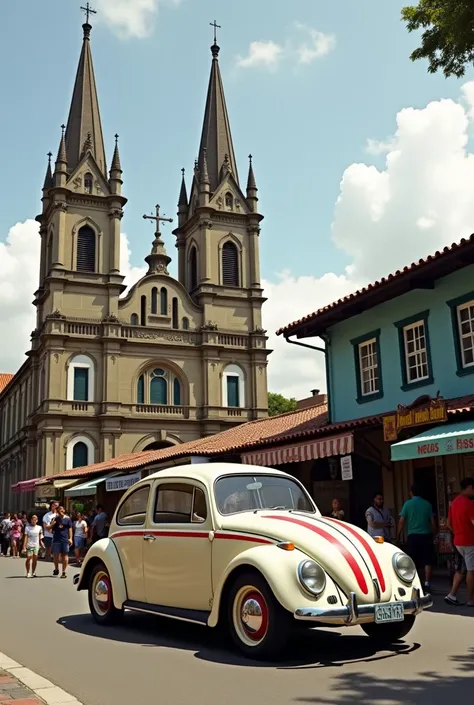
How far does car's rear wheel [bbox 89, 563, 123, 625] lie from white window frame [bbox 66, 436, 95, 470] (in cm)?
3547

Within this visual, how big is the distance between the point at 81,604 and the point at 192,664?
567 centimetres

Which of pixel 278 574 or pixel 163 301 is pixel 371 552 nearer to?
pixel 278 574

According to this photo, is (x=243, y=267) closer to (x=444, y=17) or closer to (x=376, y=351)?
(x=376, y=351)

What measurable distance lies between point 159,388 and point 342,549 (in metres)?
41.1

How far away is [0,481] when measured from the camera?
63812 millimetres

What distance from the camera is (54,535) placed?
17797 mm

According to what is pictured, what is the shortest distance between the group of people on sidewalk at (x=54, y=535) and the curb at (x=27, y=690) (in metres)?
11.3

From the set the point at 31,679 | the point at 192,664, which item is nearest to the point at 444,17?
the point at 192,664

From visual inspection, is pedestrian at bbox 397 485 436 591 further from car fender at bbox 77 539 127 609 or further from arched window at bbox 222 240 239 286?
arched window at bbox 222 240 239 286

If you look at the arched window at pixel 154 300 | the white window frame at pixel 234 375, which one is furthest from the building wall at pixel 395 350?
the arched window at pixel 154 300

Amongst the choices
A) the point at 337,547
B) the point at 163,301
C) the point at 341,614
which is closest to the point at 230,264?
the point at 163,301

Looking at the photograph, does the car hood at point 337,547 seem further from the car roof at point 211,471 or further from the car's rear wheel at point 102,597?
the car's rear wheel at point 102,597

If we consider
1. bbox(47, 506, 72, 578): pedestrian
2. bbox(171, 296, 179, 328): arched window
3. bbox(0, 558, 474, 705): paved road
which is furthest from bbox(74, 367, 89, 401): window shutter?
bbox(0, 558, 474, 705): paved road

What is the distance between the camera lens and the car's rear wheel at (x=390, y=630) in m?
7.31
